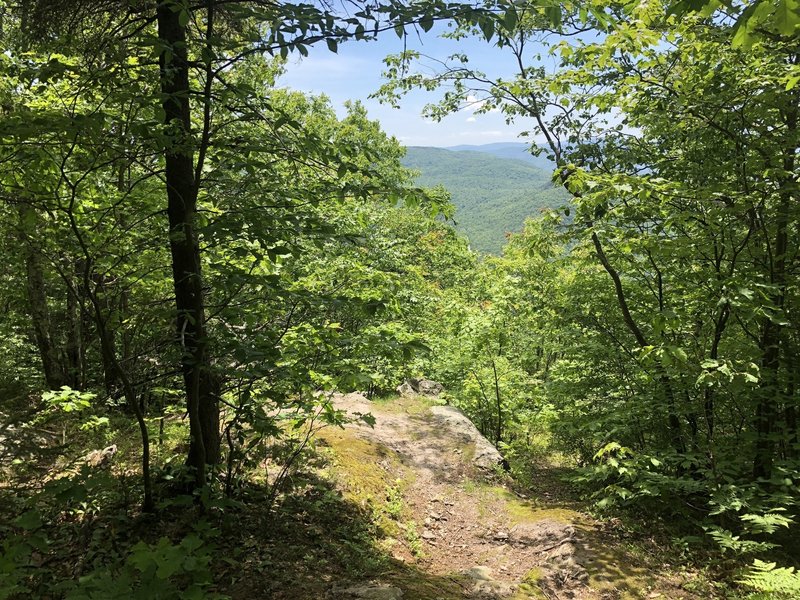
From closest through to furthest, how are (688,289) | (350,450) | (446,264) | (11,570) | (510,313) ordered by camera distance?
(11,570), (688,289), (350,450), (510,313), (446,264)

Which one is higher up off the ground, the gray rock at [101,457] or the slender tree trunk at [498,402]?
the gray rock at [101,457]

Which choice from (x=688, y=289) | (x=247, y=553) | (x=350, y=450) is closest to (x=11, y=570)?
(x=247, y=553)

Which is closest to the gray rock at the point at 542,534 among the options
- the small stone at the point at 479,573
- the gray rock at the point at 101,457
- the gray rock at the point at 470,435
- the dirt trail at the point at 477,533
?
the dirt trail at the point at 477,533

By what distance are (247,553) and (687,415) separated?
601 cm

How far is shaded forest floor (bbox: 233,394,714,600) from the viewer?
13.4ft

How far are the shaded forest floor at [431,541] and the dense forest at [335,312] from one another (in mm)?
44

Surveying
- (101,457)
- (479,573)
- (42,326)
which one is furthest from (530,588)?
(42,326)

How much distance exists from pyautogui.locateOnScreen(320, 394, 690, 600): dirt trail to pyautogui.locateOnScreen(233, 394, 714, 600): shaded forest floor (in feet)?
0.06

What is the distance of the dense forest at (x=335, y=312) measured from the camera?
351 cm

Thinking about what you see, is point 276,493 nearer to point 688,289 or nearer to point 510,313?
point 688,289

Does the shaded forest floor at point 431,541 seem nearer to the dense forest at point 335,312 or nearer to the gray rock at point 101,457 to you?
the dense forest at point 335,312

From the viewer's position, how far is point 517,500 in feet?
24.7

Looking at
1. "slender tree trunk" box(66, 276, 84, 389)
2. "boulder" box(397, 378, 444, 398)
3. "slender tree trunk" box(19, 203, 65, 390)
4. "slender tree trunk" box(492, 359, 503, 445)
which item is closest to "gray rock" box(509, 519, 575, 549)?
"slender tree trunk" box(492, 359, 503, 445)

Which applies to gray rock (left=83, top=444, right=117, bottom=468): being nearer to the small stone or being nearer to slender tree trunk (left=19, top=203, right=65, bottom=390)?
slender tree trunk (left=19, top=203, right=65, bottom=390)
